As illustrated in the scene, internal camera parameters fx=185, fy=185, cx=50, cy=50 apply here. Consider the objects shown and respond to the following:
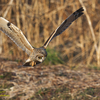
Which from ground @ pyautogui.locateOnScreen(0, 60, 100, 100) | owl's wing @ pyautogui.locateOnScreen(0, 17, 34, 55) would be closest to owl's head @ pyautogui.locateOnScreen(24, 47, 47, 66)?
owl's wing @ pyautogui.locateOnScreen(0, 17, 34, 55)

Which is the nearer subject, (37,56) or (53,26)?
(37,56)

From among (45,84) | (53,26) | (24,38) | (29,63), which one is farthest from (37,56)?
(53,26)

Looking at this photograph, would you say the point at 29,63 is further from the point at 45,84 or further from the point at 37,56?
the point at 45,84

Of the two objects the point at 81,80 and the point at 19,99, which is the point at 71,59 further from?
the point at 19,99

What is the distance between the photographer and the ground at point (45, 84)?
132 inches

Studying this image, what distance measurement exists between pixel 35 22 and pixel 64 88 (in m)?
4.19

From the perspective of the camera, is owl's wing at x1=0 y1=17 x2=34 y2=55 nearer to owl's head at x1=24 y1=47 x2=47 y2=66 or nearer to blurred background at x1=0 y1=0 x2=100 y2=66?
owl's head at x1=24 y1=47 x2=47 y2=66

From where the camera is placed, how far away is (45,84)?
12.7 feet

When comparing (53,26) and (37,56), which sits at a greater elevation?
(53,26)

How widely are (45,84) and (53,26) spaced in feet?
13.5

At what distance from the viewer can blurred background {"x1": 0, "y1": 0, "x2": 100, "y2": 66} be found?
7.04 metres

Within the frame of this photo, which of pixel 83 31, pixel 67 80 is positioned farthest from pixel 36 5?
pixel 67 80

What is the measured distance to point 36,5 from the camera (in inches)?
282

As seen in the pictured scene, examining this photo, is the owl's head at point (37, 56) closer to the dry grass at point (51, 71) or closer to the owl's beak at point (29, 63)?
the owl's beak at point (29, 63)
